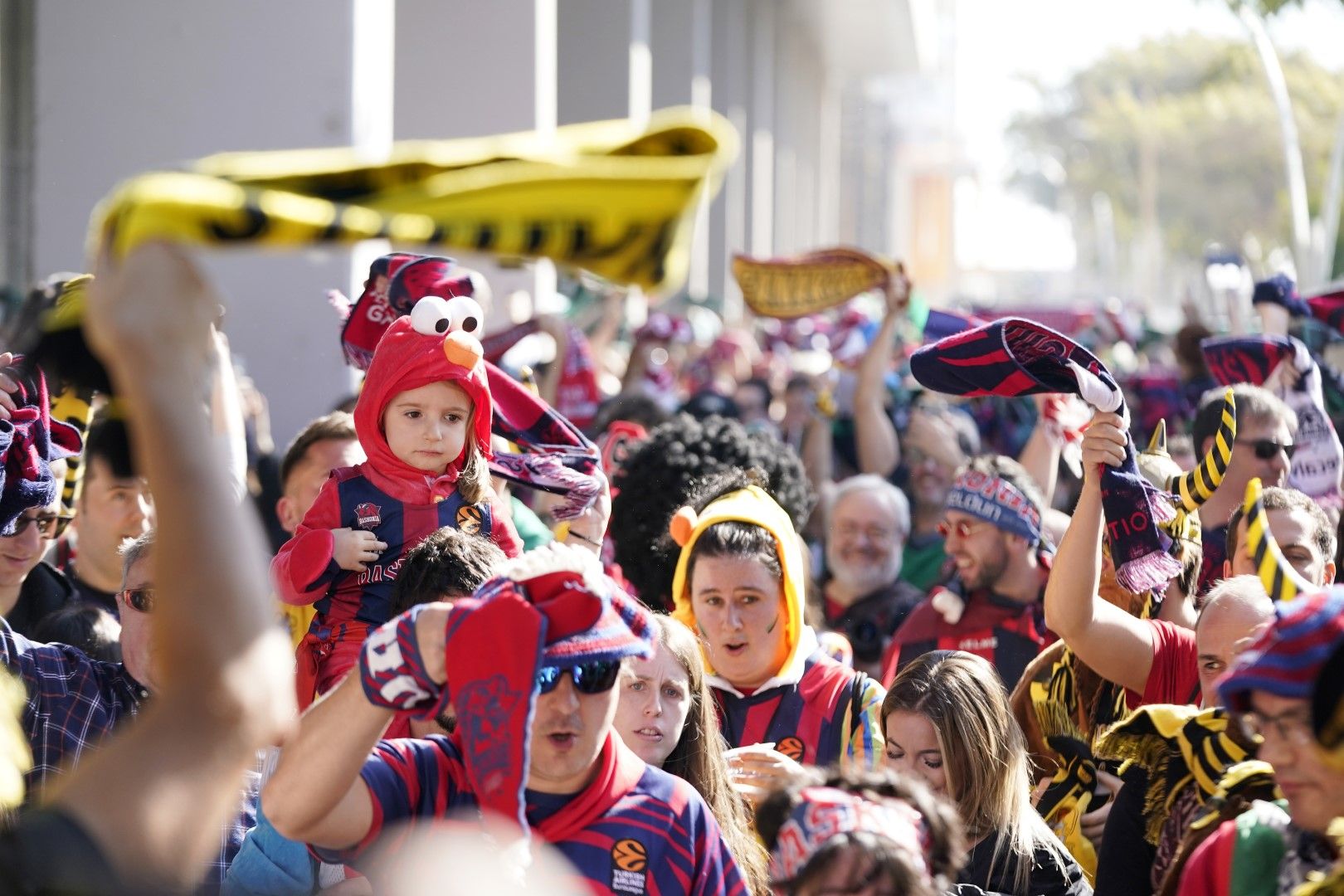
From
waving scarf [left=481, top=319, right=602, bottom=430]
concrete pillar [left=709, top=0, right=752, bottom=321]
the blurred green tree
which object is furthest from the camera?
the blurred green tree

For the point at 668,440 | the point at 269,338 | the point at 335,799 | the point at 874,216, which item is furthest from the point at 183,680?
the point at 874,216

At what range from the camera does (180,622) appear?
207cm

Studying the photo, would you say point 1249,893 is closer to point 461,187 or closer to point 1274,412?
point 461,187

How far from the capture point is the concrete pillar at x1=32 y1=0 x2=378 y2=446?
903 centimetres

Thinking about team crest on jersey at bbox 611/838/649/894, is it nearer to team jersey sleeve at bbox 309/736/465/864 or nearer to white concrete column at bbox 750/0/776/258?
team jersey sleeve at bbox 309/736/465/864

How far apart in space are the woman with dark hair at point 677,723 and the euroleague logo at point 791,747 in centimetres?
45

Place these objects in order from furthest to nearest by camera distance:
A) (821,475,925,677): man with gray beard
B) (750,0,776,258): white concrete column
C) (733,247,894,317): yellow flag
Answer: (750,0,776,258): white concrete column < (733,247,894,317): yellow flag < (821,475,925,677): man with gray beard

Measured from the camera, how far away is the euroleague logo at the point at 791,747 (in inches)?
167

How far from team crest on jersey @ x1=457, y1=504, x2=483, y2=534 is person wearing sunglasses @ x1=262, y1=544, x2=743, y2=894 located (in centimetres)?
117

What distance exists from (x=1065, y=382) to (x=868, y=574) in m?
2.38

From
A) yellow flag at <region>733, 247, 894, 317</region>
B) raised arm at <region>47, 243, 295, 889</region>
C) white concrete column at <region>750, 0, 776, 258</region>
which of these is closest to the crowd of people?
raised arm at <region>47, 243, 295, 889</region>

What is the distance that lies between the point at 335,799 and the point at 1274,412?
4.03 meters

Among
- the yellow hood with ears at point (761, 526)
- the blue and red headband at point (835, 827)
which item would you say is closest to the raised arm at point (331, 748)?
the blue and red headband at point (835, 827)

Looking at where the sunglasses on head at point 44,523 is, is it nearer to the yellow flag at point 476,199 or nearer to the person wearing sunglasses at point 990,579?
the yellow flag at point 476,199
